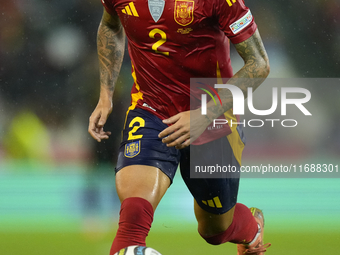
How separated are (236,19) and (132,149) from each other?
76 centimetres

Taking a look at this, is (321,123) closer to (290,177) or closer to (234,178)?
(290,177)

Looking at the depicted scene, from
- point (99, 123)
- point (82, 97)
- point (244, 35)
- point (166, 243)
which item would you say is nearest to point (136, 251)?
point (99, 123)

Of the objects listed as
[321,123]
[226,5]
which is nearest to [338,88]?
[321,123]

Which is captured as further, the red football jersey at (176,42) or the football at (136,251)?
the red football jersey at (176,42)

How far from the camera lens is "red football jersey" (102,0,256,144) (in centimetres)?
207

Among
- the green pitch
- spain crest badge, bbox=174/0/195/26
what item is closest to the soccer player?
spain crest badge, bbox=174/0/195/26

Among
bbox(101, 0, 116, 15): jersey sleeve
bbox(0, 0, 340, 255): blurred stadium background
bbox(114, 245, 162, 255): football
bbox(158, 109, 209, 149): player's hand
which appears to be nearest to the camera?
bbox(114, 245, 162, 255): football

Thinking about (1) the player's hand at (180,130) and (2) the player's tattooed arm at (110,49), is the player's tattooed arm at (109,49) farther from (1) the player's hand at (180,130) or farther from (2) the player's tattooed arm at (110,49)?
(1) the player's hand at (180,130)

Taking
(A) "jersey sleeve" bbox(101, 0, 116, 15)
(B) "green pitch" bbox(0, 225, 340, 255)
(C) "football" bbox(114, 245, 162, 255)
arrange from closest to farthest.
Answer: (C) "football" bbox(114, 245, 162, 255) → (A) "jersey sleeve" bbox(101, 0, 116, 15) → (B) "green pitch" bbox(0, 225, 340, 255)

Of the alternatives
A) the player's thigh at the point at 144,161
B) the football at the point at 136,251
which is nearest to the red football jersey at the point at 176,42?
the player's thigh at the point at 144,161

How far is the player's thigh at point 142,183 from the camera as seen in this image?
1.91 m

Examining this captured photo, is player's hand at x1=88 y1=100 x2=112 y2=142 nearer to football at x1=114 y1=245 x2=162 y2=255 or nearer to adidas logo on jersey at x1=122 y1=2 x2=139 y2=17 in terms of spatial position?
adidas logo on jersey at x1=122 y1=2 x2=139 y2=17

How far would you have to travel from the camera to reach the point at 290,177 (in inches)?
227

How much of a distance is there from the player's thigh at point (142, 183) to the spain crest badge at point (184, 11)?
2.31ft
